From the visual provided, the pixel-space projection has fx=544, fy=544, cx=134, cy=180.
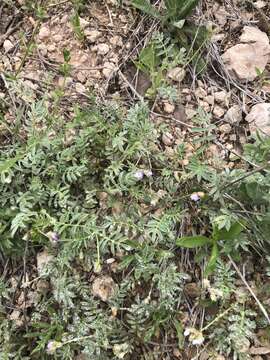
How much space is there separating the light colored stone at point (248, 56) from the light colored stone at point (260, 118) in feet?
0.58

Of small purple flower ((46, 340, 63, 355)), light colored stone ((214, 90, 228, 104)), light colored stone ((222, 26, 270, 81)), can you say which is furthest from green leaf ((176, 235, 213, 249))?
light colored stone ((222, 26, 270, 81))

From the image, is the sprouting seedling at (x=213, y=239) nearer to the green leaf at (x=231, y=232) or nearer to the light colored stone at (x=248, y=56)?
the green leaf at (x=231, y=232)

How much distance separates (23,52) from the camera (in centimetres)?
255

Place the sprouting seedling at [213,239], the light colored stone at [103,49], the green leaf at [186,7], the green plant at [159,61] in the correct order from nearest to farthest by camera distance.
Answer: the sprouting seedling at [213,239]
the green plant at [159,61]
the green leaf at [186,7]
the light colored stone at [103,49]

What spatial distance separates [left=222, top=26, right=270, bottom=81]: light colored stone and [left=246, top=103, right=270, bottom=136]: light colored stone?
176 mm

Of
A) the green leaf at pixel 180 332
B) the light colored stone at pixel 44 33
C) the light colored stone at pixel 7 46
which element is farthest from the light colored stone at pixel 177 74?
the green leaf at pixel 180 332

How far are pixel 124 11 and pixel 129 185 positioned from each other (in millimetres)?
938

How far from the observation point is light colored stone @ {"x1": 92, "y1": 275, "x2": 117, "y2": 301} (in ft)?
7.02

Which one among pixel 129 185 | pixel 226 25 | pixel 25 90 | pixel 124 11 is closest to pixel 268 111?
pixel 226 25

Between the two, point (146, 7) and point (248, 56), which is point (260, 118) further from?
point (146, 7)

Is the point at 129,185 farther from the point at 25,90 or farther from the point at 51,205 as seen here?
the point at 25,90

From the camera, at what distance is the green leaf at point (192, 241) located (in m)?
2.05

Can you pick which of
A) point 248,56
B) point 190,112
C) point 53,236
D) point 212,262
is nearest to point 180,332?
point 212,262

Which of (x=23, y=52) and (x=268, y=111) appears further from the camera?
(x=23, y=52)
